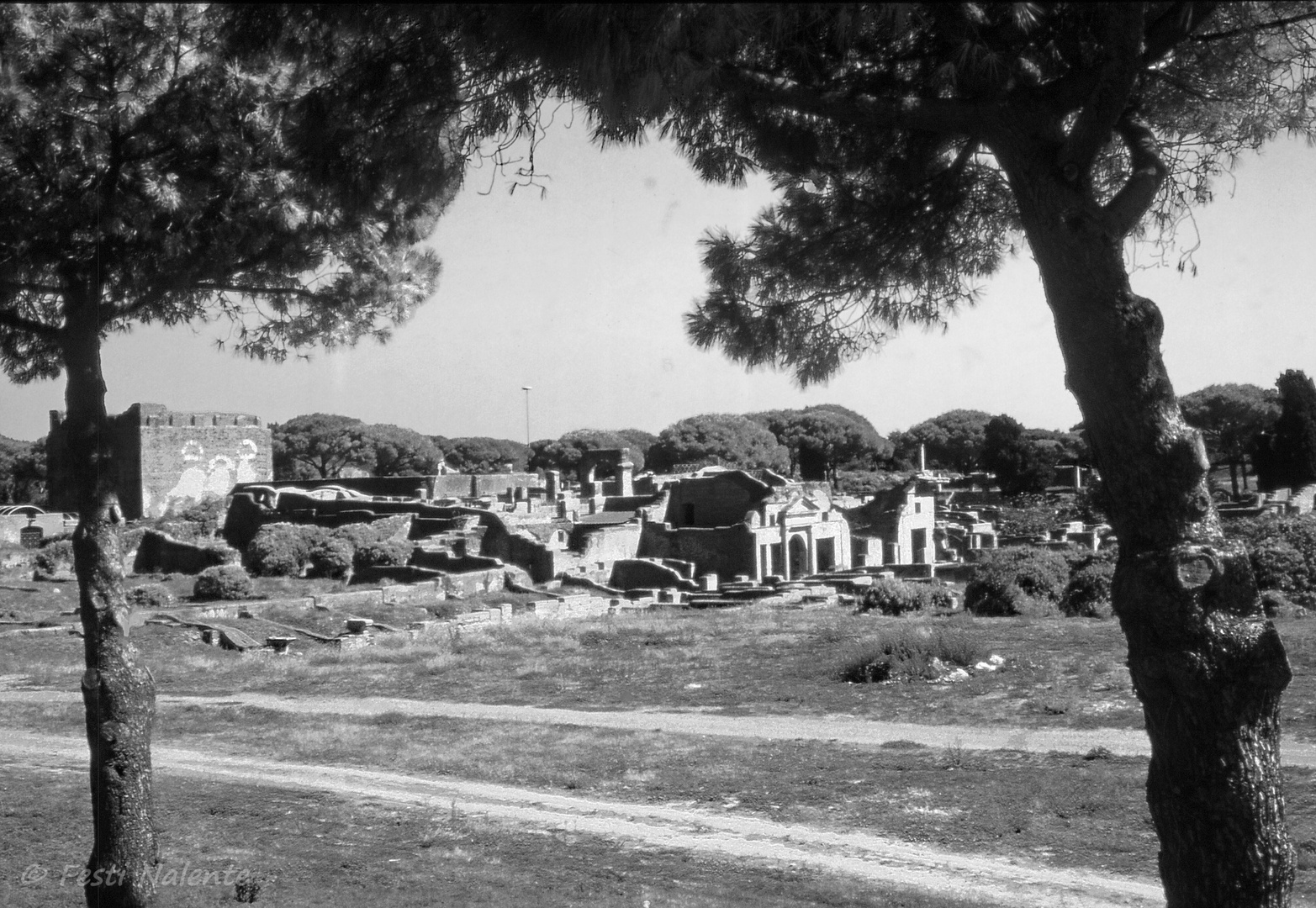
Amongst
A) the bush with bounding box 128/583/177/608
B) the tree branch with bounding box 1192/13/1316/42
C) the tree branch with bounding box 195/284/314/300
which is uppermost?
the tree branch with bounding box 1192/13/1316/42

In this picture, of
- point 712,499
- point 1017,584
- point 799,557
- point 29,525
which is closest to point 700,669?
point 1017,584

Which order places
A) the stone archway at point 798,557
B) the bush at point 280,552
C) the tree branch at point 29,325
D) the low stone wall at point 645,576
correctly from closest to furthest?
the tree branch at point 29,325, the bush at point 280,552, the low stone wall at point 645,576, the stone archway at point 798,557

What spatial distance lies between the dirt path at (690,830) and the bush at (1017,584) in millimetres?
13464

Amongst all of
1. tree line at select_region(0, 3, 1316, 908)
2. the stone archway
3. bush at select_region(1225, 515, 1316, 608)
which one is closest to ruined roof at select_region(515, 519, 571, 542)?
the stone archway

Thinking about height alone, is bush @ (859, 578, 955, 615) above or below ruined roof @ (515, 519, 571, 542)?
below

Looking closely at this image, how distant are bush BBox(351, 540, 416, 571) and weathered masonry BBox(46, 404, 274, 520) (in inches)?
265

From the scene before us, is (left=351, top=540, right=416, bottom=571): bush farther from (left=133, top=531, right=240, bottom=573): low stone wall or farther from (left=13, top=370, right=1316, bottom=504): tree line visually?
(left=13, top=370, right=1316, bottom=504): tree line

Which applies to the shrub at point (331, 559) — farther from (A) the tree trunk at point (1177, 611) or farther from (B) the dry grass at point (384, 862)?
(A) the tree trunk at point (1177, 611)

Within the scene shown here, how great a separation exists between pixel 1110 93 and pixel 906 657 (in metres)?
11.2

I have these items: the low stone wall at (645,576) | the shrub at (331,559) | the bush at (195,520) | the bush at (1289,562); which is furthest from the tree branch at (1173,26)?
the bush at (195,520)

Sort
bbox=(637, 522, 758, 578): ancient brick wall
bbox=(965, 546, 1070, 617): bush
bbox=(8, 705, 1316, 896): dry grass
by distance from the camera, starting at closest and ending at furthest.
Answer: bbox=(8, 705, 1316, 896): dry grass, bbox=(965, 546, 1070, 617): bush, bbox=(637, 522, 758, 578): ancient brick wall

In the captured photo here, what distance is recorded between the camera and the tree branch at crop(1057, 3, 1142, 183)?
14.8 ft

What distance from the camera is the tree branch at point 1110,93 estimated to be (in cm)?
450

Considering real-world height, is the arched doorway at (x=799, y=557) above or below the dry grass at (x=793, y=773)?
above
